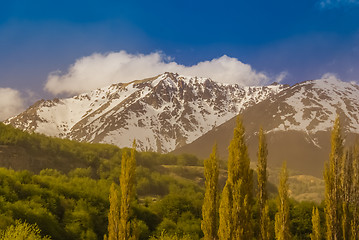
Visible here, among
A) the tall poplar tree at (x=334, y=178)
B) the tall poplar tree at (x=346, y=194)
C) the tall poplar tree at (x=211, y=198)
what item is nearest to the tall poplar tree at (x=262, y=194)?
the tall poplar tree at (x=211, y=198)

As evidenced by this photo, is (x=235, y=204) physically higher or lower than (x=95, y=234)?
higher

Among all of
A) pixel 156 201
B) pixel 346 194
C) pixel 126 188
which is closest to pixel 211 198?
pixel 126 188

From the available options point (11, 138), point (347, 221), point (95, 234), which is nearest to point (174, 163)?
point (11, 138)

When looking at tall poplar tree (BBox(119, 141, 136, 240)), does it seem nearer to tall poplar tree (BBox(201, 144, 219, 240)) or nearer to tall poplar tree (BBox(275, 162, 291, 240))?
tall poplar tree (BBox(201, 144, 219, 240))

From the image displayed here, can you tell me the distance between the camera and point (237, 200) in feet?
91.9

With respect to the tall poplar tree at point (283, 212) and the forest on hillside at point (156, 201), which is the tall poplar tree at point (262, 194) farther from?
the tall poplar tree at point (283, 212)

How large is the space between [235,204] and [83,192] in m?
55.3

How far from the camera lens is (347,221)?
4009 centimetres

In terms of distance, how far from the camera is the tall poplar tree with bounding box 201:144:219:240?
34875mm

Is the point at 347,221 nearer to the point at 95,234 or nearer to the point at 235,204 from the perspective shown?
the point at 235,204

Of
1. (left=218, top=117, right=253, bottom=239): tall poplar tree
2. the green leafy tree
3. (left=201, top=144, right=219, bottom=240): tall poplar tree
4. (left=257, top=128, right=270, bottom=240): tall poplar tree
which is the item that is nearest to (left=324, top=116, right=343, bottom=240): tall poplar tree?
(left=257, top=128, right=270, bottom=240): tall poplar tree

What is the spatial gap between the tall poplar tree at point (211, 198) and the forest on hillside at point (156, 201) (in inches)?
3.5

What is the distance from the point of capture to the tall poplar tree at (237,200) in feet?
90.5

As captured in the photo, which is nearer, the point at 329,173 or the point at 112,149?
the point at 329,173
